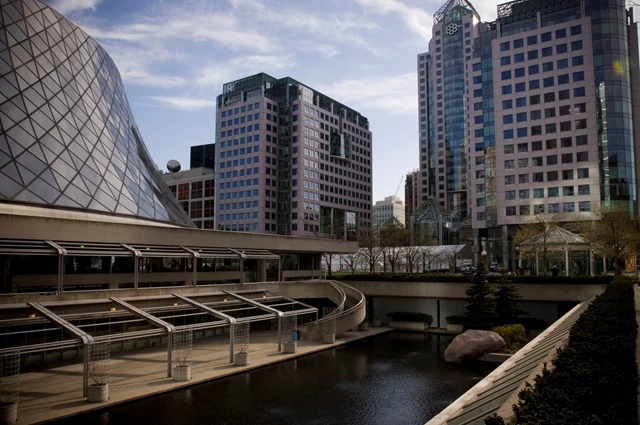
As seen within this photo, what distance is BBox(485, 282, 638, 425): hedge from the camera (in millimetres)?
8938

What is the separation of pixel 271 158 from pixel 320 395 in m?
111

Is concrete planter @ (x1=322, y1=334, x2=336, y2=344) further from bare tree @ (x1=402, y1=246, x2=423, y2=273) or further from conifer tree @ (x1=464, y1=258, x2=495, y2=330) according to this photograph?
bare tree @ (x1=402, y1=246, x2=423, y2=273)

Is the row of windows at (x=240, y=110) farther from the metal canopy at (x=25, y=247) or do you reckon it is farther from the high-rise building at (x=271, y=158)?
the metal canopy at (x=25, y=247)

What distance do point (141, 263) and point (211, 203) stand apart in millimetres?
101039

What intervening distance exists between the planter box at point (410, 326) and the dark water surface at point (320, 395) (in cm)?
1445

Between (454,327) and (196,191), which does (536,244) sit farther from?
(196,191)

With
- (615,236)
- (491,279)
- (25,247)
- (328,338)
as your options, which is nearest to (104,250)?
(25,247)

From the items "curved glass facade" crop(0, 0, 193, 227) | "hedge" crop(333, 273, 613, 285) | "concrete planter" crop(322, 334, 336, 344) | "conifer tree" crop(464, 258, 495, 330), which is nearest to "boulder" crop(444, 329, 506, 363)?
"concrete planter" crop(322, 334, 336, 344)

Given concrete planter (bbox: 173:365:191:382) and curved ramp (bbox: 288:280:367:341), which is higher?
curved ramp (bbox: 288:280:367:341)

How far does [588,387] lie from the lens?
10789 mm

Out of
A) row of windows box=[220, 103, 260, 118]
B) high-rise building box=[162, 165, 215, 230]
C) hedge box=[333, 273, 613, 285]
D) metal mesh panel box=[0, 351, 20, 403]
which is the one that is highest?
row of windows box=[220, 103, 260, 118]

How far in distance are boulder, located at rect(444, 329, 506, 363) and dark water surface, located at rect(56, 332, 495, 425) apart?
969 millimetres

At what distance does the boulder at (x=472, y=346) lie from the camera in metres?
34.8

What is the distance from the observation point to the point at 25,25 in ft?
142
